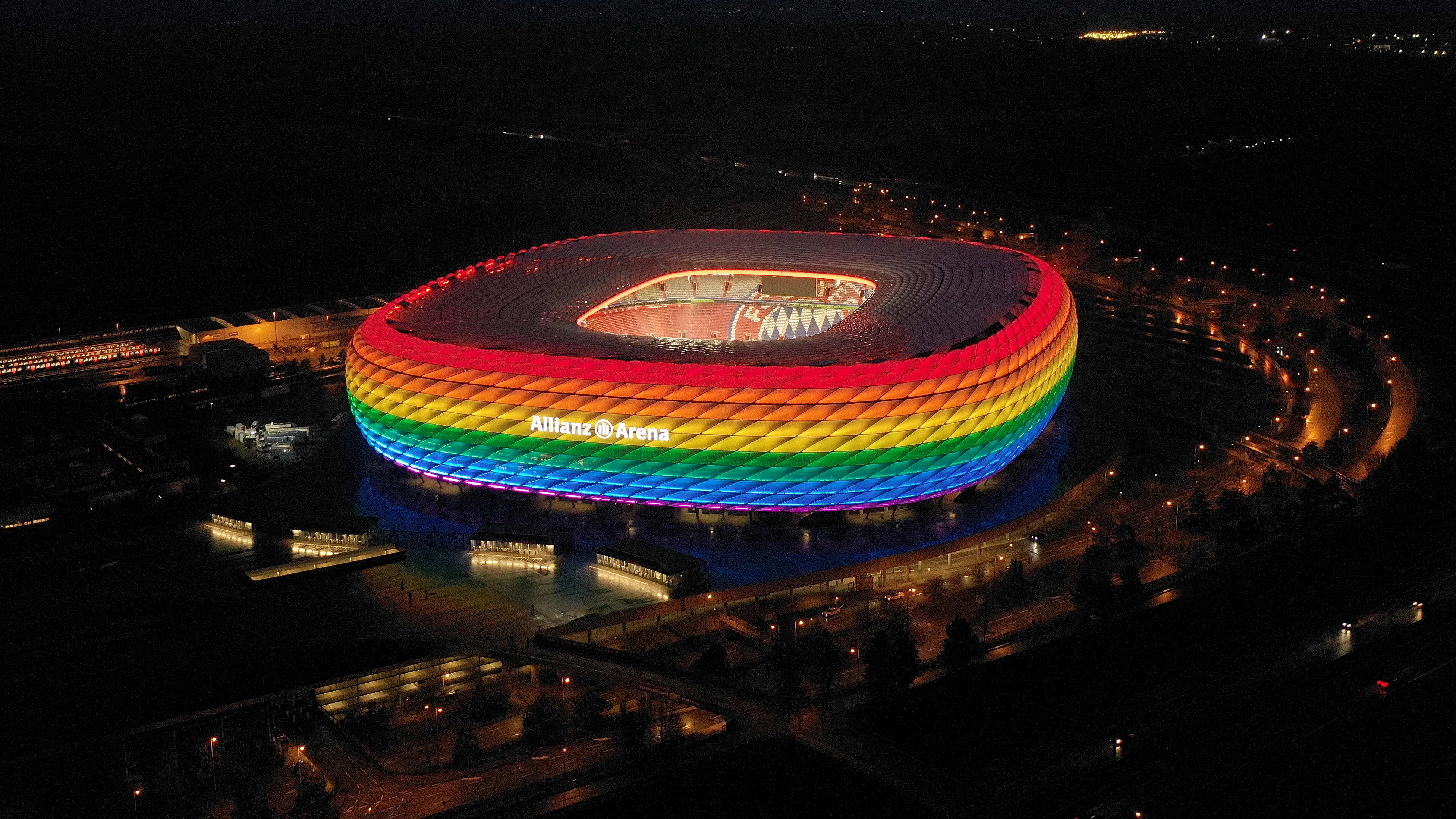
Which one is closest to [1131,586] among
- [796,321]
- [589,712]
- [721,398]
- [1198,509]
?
[1198,509]

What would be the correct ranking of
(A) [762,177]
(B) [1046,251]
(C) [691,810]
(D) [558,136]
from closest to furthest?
(C) [691,810] → (B) [1046,251] → (A) [762,177] → (D) [558,136]

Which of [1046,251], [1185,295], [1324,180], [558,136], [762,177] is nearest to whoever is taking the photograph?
[1185,295]

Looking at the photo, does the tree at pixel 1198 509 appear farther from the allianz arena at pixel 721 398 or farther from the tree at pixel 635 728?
the tree at pixel 635 728

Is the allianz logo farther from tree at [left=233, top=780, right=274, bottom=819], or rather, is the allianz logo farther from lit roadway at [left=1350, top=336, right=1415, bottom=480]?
lit roadway at [left=1350, top=336, right=1415, bottom=480]

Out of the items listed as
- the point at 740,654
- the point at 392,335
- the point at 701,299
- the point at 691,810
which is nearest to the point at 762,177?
the point at 701,299

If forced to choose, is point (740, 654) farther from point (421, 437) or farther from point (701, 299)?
point (701, 299)

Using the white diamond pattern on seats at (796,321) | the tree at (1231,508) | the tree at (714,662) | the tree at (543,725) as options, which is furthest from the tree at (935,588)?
the white diamond pattern on seats at (796,321)

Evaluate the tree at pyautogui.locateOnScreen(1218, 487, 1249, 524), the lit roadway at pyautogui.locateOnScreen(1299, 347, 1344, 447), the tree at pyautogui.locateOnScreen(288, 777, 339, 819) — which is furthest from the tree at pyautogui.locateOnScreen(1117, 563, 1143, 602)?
the tree at pyautogui.locateOnScreen(288, 777, 339, 819)
